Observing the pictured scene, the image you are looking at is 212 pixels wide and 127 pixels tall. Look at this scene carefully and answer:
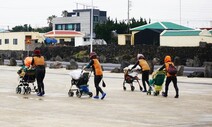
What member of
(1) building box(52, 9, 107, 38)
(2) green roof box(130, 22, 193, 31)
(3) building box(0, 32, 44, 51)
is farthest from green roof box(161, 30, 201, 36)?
(1) building box(52, 9, 107, 38)

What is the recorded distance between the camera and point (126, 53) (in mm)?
62406

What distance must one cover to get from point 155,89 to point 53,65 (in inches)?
1030

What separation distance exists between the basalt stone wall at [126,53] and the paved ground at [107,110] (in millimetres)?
28790

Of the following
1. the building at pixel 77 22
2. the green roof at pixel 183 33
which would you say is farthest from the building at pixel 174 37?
the building at pixel 77 22

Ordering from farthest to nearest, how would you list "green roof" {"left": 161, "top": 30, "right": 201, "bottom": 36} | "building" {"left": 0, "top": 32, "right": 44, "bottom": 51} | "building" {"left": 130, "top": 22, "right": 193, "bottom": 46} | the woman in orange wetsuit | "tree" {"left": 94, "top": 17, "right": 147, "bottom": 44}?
"tree" {"left": 94, "top": 17, "right": 147, "bottom": 44} → "building" {"left": 0, "top": 32, "right": 44, "bottom": 51} → "building" {"left": 130, "top": 22, "right": 193, "bottom": 46} → "green roof" {"left": 161, "top": 30, "right": 201, "bottom": 36} → the woman in orange wetsuit

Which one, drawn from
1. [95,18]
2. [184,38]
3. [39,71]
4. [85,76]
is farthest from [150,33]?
[95,18]

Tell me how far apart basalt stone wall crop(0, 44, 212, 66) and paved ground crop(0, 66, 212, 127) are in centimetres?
2879

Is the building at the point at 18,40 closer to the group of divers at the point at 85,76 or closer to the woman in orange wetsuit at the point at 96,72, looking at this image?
the group of divers at the point at 85,76

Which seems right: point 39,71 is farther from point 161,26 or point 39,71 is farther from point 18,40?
point 18,40

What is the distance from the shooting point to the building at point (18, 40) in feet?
264

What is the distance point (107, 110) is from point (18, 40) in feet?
225

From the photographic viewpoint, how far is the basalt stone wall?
52.5 meters

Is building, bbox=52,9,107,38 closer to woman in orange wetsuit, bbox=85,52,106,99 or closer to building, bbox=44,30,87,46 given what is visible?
building, bbox=44,30,87,46

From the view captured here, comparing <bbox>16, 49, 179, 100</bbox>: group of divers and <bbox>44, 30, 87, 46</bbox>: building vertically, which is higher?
<bbox>44, 30, 87, 46</bbox>: building
